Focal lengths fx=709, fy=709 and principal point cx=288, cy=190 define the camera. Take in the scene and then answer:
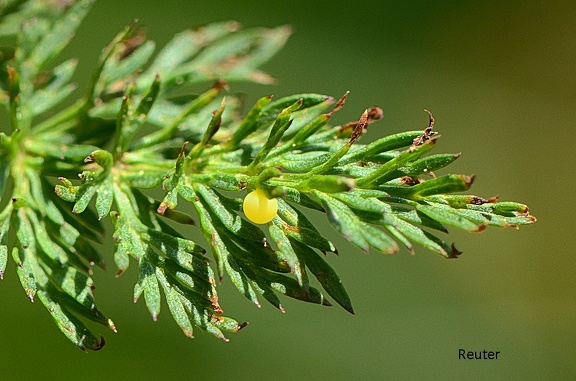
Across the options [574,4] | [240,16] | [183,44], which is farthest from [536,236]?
[183,44]

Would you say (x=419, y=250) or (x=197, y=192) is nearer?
(x=197, y=192)

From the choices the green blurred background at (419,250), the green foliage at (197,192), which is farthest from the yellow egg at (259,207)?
the green blurred background at (419,250)

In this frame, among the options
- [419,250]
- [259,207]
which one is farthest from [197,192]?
[419,250]

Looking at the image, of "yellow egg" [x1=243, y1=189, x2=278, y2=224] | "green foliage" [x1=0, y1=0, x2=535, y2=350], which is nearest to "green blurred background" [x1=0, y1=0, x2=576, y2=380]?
"green foliage" [x1=0, y1=0, x2=535, y2=350]

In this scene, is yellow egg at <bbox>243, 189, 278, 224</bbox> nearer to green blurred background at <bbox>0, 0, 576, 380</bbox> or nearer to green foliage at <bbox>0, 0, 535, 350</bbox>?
green foliage at <bbox>0, 0, 535, 350</bbox>

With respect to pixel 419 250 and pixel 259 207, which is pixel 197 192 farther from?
pixel 419 250

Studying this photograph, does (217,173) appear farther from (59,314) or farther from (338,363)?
(338,363)
